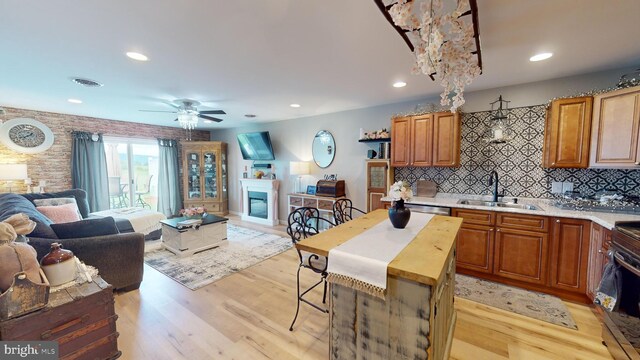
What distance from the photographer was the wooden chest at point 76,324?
1.47 meters

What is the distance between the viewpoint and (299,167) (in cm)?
509

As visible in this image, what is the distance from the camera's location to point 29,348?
4.82 ft

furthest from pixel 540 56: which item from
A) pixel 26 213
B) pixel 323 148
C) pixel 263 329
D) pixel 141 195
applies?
pixel 141 195

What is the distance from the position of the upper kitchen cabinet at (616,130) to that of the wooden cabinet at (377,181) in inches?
88.2

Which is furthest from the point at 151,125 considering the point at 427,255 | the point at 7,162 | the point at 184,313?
the point at 427,255

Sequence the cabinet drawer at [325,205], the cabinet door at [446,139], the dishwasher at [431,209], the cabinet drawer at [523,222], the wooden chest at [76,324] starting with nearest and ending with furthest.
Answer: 1. the wooden chest at [76,324]
2. the cabinet drawer at [523,222]
3. the dishwasher at [431,209]
4. the cabinet door at [446,139]
5. the cabinet drawer at [325,205]

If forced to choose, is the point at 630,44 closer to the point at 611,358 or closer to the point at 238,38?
the point at 611,358

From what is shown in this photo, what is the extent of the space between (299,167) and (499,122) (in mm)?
3415

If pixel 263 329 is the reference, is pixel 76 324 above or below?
above

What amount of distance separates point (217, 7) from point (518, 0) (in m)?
1.91

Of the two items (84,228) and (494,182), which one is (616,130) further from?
(84,228)

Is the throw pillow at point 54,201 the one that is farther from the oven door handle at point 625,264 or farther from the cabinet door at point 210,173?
the oven door handle at point 625,264

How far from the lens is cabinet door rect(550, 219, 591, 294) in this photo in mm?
2422

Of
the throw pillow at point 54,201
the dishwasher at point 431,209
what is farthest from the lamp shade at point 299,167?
the throw pillow at point 54,201
